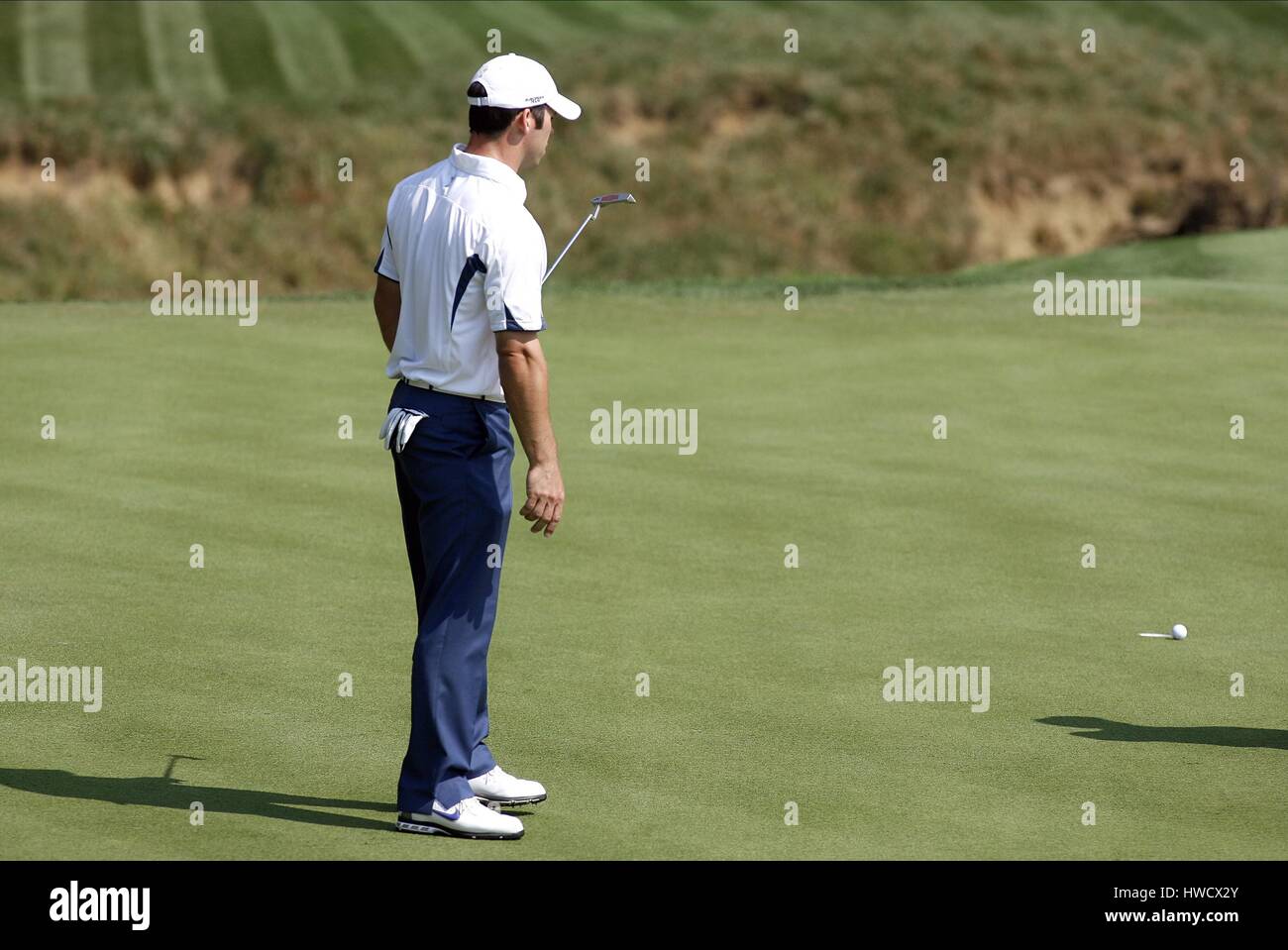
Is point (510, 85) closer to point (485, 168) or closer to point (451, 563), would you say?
point (485, 168)

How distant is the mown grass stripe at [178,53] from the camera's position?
4047 centimetres

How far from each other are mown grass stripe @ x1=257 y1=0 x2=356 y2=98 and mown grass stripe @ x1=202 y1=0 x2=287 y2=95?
0.22 metres

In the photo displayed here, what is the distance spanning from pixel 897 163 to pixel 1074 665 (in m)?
29.4

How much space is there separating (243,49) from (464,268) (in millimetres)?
39396

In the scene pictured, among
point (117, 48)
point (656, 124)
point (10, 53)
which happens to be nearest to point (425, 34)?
point (117, 48)

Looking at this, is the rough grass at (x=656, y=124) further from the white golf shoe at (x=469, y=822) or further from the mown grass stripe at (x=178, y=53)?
the white golf shoe at (x=469, y=822)

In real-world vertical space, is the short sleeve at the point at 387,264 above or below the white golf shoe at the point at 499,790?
above

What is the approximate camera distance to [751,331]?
20.0 meters

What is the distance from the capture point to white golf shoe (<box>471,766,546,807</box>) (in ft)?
21.4

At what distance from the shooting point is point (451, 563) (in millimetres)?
6285

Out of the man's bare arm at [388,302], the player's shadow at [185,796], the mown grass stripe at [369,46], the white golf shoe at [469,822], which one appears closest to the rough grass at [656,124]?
the mown grass stripe at [369,46]

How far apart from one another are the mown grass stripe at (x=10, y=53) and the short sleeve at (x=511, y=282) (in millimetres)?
35379

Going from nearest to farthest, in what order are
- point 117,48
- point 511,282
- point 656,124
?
point 511,282 → point 656,124 → point 117,48

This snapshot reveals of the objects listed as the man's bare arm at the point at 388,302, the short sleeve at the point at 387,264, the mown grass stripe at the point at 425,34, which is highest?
the mown grass stripe at the point at 425,34
